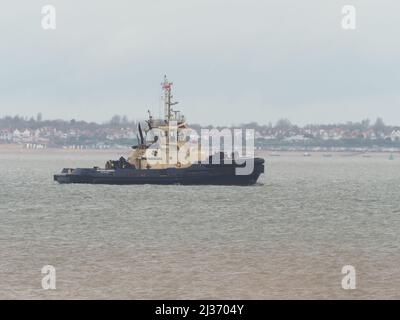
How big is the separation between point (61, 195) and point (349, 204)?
24364 millimetres

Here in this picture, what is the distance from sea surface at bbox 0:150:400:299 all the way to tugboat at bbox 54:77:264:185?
6.77 m

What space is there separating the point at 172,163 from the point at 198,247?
3797 cm

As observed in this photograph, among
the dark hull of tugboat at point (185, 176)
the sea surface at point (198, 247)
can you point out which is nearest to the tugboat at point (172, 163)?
the dark hull of tugboat at point (185, 176)

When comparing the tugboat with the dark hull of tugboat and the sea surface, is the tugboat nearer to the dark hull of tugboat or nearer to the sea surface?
the dark hull of tugboat

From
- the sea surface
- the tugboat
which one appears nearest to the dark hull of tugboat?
the tugboat

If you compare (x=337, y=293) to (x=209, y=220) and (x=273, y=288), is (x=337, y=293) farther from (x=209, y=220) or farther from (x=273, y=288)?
(x=209, y=220)

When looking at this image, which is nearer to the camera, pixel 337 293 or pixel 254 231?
pixel 337 293

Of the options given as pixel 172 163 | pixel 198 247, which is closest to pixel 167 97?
pixel 172 163

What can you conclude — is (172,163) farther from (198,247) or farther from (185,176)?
(198,247)

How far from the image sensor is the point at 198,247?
34906 millimetres

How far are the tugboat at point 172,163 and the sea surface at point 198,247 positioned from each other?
22.2 ft

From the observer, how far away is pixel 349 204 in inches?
2389
